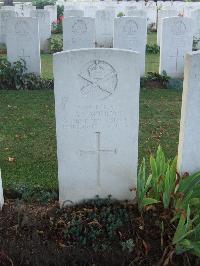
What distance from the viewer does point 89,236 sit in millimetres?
3701

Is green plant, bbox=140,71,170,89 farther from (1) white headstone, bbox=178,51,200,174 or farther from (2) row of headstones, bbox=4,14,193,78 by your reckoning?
(1) white headstone, bbox=178,51,200,174

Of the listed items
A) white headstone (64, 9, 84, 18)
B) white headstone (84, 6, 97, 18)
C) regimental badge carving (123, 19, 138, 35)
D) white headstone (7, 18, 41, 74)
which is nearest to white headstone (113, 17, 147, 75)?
regimental badge carving (123, 19, 138, 35)

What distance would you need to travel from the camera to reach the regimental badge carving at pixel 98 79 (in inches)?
146

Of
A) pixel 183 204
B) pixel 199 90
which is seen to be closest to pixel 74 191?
pixel 183 204

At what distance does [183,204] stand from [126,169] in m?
0.70

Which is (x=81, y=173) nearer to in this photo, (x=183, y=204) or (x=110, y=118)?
(x=110, y=118)

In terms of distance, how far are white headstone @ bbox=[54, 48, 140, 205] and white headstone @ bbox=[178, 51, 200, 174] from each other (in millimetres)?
458

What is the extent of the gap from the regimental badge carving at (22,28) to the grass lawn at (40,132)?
1490 millimetres

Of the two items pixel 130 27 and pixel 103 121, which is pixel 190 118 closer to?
pixel 103 121

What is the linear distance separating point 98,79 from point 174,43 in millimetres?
6485

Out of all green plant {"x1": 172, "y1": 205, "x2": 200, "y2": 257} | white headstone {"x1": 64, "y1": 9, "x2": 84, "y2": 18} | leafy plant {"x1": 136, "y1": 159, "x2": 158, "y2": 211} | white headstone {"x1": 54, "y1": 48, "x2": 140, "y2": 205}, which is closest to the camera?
green plant {"x1": 172, "y1": 205, "x2": 200, "y2": 257}

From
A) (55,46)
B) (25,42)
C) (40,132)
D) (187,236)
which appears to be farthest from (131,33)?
(187,236)

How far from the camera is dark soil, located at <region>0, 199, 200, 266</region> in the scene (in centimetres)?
351

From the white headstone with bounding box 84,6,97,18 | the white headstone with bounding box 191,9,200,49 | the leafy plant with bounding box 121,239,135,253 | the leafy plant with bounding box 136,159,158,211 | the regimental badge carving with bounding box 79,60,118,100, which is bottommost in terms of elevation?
the leafy plant with bounding box 121,239,135,253
